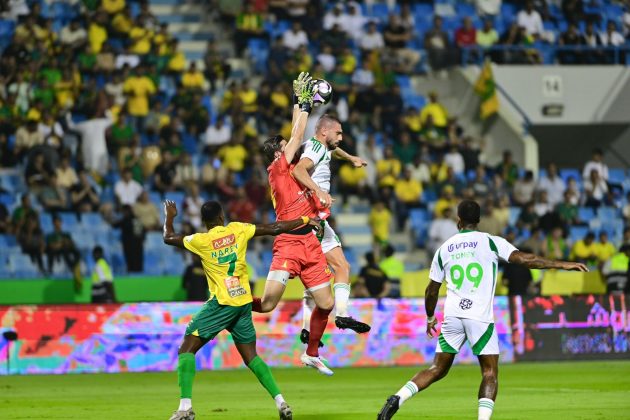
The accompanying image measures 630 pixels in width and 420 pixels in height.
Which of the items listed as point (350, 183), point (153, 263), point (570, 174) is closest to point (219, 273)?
point (153, 263)

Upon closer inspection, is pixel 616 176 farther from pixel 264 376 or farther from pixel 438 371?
pixel 438 371

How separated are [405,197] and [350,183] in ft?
4.04

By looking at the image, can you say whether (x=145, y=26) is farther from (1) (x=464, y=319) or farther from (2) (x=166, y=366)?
(1) (x=464, y=319)

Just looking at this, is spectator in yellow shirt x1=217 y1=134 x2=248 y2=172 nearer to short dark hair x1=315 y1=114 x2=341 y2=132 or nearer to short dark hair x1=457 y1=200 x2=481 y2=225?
short dark hair x1=315 y1=114 x2=341 y2=132

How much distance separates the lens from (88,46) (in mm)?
29625

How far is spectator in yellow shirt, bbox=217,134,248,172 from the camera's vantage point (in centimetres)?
2852

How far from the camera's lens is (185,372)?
42.6 ft

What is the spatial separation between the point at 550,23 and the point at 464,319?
82.1 feet

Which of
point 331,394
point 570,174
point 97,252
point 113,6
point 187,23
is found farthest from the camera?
point 187,23

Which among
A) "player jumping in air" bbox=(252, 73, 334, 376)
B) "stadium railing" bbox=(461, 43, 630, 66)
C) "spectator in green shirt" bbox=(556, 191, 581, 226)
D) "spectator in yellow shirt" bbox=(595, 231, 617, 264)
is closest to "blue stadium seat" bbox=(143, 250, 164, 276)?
"spectator in yellow shirt" bbox=(595, 231, 617, 264)

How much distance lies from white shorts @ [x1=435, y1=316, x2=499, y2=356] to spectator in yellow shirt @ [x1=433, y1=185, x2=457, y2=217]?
16367mm

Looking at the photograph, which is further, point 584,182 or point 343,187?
point 584,182

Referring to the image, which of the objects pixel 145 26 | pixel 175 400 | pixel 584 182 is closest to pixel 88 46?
pixel 145 26

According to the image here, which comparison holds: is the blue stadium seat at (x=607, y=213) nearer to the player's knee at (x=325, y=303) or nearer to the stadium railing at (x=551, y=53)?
the stadium railing at (x=551, y=53)
